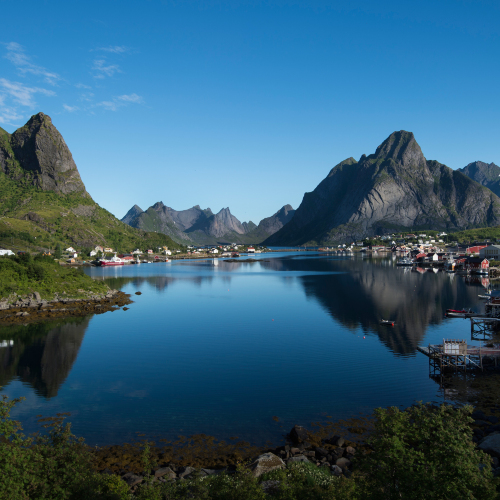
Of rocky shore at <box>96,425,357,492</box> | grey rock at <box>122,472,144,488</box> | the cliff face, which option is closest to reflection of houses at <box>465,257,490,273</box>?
rocky shore at <box>96,425,357,492</box>

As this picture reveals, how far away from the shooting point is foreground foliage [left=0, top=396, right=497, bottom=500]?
35.3ft

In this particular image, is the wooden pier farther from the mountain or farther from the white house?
the mountain

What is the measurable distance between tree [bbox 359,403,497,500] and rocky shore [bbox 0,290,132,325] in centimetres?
5039

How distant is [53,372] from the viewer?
32.5 m

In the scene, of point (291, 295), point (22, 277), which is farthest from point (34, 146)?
point (291, 295)

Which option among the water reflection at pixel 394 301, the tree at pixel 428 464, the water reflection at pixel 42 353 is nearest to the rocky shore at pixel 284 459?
the tree at pixel 428 464

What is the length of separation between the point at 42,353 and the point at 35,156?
184m

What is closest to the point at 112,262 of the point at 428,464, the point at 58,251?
the point at 58,251

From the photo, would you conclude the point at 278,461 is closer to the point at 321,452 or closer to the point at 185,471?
the point at 321,452

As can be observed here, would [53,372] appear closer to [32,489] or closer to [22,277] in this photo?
[32,489]

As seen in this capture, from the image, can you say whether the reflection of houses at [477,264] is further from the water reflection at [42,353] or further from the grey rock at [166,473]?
the grey rock at [166,473]

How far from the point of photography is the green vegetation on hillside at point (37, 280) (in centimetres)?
6038

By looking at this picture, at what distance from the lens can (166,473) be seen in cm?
1739

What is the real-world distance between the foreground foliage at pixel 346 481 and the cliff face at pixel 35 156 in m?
203
